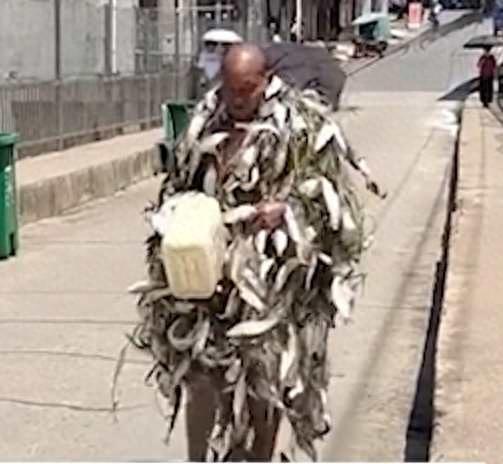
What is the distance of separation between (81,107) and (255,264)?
1835 cm

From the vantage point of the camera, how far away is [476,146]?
24172mm

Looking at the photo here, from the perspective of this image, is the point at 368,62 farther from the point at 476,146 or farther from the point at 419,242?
the point at 419,242

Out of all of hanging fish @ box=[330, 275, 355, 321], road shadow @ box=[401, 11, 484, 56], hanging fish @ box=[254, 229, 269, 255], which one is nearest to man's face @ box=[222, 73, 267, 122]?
hanging fish @ box=[254, 229, 269, 255]

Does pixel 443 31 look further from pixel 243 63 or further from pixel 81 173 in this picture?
pixel 243 63

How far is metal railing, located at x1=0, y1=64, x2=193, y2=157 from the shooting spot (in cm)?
1998

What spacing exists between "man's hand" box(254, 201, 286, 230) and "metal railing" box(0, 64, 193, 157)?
13820 mm

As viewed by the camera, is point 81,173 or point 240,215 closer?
point 240,215

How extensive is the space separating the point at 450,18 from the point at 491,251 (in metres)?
91.1

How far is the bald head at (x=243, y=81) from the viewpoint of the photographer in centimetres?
540

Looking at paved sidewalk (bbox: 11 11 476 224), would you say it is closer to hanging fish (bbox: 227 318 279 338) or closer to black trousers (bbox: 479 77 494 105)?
hanging fish (bbox: 227 318 279 338)

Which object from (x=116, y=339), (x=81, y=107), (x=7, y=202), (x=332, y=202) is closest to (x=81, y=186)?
(x=81, y=107)

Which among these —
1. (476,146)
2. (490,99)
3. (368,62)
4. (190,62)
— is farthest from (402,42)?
(476,146)

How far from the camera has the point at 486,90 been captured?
42.7 meters

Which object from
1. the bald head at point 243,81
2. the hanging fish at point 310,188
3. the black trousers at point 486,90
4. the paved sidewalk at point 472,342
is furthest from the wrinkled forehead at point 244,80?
the black trousers at point 486,90
